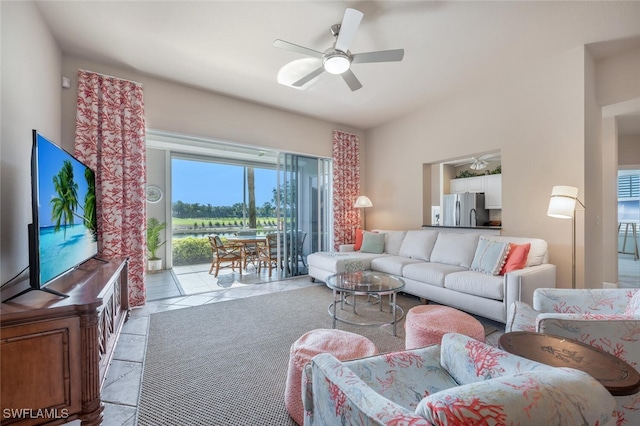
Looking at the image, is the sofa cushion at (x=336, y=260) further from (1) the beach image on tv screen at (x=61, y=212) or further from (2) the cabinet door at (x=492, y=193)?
(2) the cabinet door at (x=492, y=193)

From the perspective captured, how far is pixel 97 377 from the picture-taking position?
1.49 metres

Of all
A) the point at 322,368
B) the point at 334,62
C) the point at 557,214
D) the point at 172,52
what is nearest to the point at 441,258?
the point at 557,214

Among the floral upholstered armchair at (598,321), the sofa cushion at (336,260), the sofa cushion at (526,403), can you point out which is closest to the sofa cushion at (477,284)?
the floral upholstered armchair at (598,321)

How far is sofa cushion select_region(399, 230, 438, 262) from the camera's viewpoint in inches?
159

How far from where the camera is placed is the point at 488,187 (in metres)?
6.02

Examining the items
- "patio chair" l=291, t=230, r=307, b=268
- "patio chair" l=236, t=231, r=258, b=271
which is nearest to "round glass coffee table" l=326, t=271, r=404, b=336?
"patio chair" l=291, t=230, r=307, b=268

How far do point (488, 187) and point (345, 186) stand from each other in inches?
127

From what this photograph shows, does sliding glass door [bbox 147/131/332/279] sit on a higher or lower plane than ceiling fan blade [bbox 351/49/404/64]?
lower

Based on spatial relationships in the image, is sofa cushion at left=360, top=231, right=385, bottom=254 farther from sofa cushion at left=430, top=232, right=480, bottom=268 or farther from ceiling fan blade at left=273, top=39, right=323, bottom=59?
ceiling fan blade at left=273, top=39, right=323, bottom=59

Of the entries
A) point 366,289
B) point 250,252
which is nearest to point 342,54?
point 366,289

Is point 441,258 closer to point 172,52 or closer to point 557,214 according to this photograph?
point 557,214

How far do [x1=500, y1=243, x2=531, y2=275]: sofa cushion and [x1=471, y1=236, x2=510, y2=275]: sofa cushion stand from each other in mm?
39

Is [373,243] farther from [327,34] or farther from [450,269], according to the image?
[327,34]

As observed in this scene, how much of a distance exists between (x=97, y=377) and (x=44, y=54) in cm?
279
